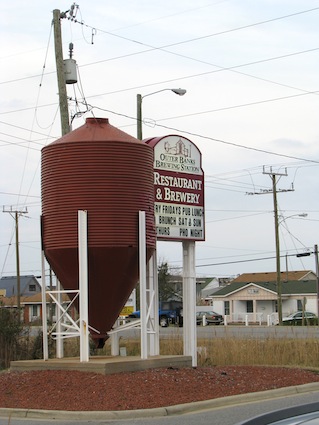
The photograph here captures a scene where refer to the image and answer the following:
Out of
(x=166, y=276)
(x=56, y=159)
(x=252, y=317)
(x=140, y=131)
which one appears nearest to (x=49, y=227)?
(x=56, y=159)

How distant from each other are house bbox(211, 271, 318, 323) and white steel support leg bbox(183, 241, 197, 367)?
50173 millimetres

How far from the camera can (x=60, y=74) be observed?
21.9m

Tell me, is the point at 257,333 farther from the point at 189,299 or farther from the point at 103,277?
the point at 103,277

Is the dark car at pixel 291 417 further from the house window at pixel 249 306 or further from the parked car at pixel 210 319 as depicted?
the house window at pixel 249 306

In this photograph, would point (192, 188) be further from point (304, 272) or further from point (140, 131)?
point (304, 272)

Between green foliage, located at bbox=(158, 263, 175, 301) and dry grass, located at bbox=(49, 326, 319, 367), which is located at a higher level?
green foliage, located at bbox=(158, 263, 175, 301)

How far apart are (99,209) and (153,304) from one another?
275 centimetres

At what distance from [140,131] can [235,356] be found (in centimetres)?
1107

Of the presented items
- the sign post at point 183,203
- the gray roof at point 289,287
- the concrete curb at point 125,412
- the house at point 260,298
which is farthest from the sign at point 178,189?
the gray roof at point 289,287

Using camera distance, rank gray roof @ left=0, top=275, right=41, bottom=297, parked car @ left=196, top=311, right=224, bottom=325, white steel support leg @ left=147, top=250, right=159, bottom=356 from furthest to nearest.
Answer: gray roof @ left=0, top=275, right=41, bottom=297
parked car @ left=196, top=311, right=224, bottom=325
white steel support leg @ left=147, top=250, right=159, bottom=356

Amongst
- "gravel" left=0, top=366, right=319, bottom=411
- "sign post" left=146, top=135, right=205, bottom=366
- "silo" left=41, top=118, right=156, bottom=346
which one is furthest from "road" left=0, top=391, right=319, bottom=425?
"sign post" left=146, top=135, right=205, bottom=366

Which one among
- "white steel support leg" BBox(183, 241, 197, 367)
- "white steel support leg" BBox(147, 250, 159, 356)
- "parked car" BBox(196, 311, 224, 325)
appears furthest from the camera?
"parked car" BBox(196, 311, 224, 325)

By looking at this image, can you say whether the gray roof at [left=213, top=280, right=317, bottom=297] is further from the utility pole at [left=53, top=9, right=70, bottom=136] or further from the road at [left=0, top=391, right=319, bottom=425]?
the road at [left=0, top=391, right=319, bottom=425]

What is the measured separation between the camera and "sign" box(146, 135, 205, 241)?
17.7 m
